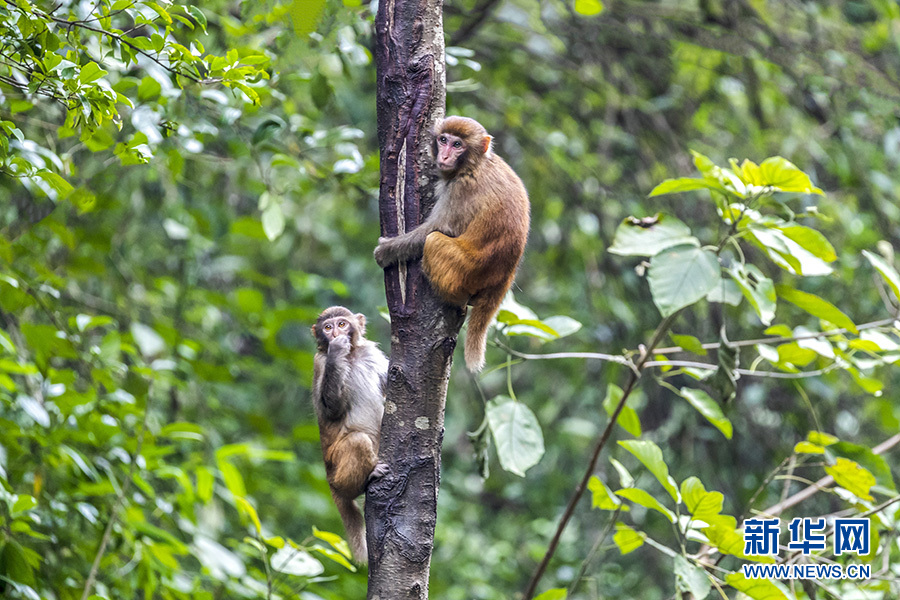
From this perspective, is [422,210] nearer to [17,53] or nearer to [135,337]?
[17,53]

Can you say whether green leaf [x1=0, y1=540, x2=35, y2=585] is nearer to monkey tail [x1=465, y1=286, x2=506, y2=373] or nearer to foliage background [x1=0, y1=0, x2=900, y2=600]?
foliage background [x1=0, y1=0, x2=900, y2=600]

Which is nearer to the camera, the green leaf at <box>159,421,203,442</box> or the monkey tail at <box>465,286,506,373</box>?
the monkey tail at <box>465,286,506,373</box>

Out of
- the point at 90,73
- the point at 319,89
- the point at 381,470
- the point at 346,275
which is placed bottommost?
the point at 346,275

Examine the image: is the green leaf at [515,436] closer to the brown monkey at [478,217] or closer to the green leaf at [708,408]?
the brown monkey at [478,217]

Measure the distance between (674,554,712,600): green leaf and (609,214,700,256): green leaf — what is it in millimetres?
1210

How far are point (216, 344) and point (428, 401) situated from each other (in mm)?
4584

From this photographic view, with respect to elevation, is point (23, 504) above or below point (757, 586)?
below

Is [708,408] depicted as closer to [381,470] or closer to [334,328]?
[381,470]

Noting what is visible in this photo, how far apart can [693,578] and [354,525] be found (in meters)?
1.73

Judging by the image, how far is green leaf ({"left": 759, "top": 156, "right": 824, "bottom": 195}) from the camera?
3.10 m

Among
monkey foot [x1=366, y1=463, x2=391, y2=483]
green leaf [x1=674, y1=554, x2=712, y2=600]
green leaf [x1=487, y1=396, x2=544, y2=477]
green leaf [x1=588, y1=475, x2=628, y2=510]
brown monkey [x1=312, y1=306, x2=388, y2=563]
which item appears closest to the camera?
monkey foot [x1=366, y1=463, x2=391, y2=483]

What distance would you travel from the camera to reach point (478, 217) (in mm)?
3756

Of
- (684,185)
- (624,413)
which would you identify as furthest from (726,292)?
(624,413)

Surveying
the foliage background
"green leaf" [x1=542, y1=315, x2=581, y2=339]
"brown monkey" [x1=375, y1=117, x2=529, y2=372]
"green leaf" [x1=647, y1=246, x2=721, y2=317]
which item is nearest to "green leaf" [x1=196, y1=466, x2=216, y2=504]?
the foliage background
